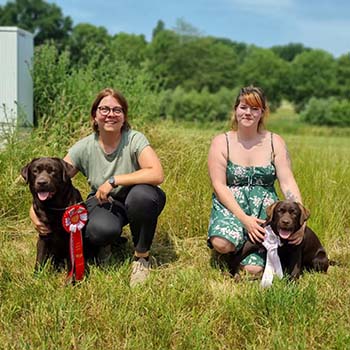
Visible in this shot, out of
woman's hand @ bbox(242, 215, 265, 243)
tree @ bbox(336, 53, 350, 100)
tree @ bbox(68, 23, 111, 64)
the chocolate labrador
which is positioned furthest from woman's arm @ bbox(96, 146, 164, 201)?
tree @ bbox(336, 53, 350, 100)

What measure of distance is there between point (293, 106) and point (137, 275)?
6160cm

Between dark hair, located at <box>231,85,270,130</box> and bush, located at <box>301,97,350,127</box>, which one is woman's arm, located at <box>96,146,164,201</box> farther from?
bush, located at <box>301,97,350,127</box>

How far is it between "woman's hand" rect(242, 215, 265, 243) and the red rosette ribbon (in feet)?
3.64

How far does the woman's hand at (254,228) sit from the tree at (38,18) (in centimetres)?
5291

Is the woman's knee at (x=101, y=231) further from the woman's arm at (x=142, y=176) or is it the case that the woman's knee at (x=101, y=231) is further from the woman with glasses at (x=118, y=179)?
the woman's arm at (x=142, y=176)

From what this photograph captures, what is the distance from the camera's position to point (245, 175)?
4035 mm

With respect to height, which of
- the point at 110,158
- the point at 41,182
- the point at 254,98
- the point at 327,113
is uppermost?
the point at 254,98

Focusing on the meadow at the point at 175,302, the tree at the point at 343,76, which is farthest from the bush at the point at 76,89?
Result: the tree at the point at 343,76

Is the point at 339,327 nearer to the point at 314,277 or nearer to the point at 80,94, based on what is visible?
the point at 314,277

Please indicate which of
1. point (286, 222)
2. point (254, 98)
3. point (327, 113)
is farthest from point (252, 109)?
point (327, 113)

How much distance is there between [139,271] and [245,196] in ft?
3.10

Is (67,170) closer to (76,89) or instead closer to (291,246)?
(291,246)

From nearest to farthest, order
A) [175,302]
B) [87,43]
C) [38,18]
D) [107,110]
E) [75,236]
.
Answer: [175,302], [75,236], [107,110], [87,43], [38,18]

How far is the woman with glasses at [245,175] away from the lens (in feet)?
12.8
